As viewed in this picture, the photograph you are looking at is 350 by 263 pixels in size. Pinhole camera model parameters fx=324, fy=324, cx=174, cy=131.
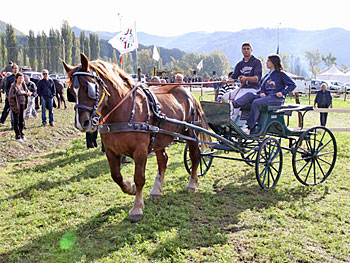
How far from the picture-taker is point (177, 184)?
638 centimetres

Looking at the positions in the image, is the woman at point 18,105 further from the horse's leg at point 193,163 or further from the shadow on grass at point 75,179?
the horse's leg at point 193,163

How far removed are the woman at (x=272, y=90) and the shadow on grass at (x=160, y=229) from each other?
1.49m

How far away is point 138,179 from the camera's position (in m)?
4.73

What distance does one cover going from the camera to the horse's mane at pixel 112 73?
4242mm

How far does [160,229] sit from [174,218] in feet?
1.28

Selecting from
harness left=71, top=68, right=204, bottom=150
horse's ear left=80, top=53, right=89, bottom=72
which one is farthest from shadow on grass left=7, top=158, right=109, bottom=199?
horse's ear left=80, top=53, right=89, bottom=72

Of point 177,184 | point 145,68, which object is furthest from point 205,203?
point 145,68

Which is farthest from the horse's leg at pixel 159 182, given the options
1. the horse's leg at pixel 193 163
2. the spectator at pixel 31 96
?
the spectator at pixel 31 96

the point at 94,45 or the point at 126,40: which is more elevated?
the point at 94,45

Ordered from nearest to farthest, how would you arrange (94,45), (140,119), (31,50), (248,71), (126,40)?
(140,119) → (248,71) → (126,40) → (31,50) → (94,45)

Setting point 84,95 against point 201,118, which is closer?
point 84,95

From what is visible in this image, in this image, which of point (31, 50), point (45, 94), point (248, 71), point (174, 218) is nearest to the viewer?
point (174, 218)

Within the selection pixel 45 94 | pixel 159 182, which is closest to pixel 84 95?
pixel 159 182

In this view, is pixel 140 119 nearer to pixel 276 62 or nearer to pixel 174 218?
pixel 174 218
